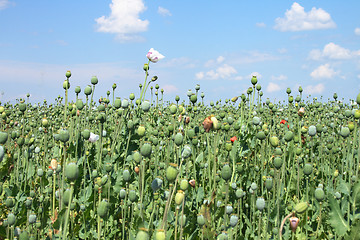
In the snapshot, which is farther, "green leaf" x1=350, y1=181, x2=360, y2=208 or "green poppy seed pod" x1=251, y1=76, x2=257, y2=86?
"green poppy seed pod" x1=251, y1=76, x2=257, y2=86

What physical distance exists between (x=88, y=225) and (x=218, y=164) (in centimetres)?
132

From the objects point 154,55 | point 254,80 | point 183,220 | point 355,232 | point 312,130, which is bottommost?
point 355,232

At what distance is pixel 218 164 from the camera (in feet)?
10.5

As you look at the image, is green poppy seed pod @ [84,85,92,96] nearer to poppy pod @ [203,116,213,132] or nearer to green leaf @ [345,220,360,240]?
poppy pod @ [203,116,213,132]

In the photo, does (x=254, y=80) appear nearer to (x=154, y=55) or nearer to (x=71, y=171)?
(x=154, y=55)

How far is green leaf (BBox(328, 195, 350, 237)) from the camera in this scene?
2.14 m

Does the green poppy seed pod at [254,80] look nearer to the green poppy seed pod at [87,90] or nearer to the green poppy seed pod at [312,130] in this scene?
the green poppy seed pod at [312,130]

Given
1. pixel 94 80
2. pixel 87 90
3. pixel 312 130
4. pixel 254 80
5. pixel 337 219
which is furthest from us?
pixel 254 80

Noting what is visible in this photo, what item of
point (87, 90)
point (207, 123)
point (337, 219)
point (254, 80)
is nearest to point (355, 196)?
point (337, 219)

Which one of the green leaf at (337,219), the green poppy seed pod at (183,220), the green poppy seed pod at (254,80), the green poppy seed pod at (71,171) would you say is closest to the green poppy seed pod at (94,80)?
the green poppy seed pod at (254,80)

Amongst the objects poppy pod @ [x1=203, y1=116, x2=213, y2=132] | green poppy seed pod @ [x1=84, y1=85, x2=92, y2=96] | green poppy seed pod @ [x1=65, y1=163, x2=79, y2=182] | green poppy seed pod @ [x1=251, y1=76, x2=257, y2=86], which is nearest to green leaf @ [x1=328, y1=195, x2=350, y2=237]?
poppy pod @ [x1=203, y1=116, x2=213, y2=132]

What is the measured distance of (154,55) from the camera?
2998 mm

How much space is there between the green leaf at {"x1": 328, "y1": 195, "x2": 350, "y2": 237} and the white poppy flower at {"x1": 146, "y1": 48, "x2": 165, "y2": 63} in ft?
5.69

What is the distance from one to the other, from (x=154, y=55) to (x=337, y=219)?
189 cm
